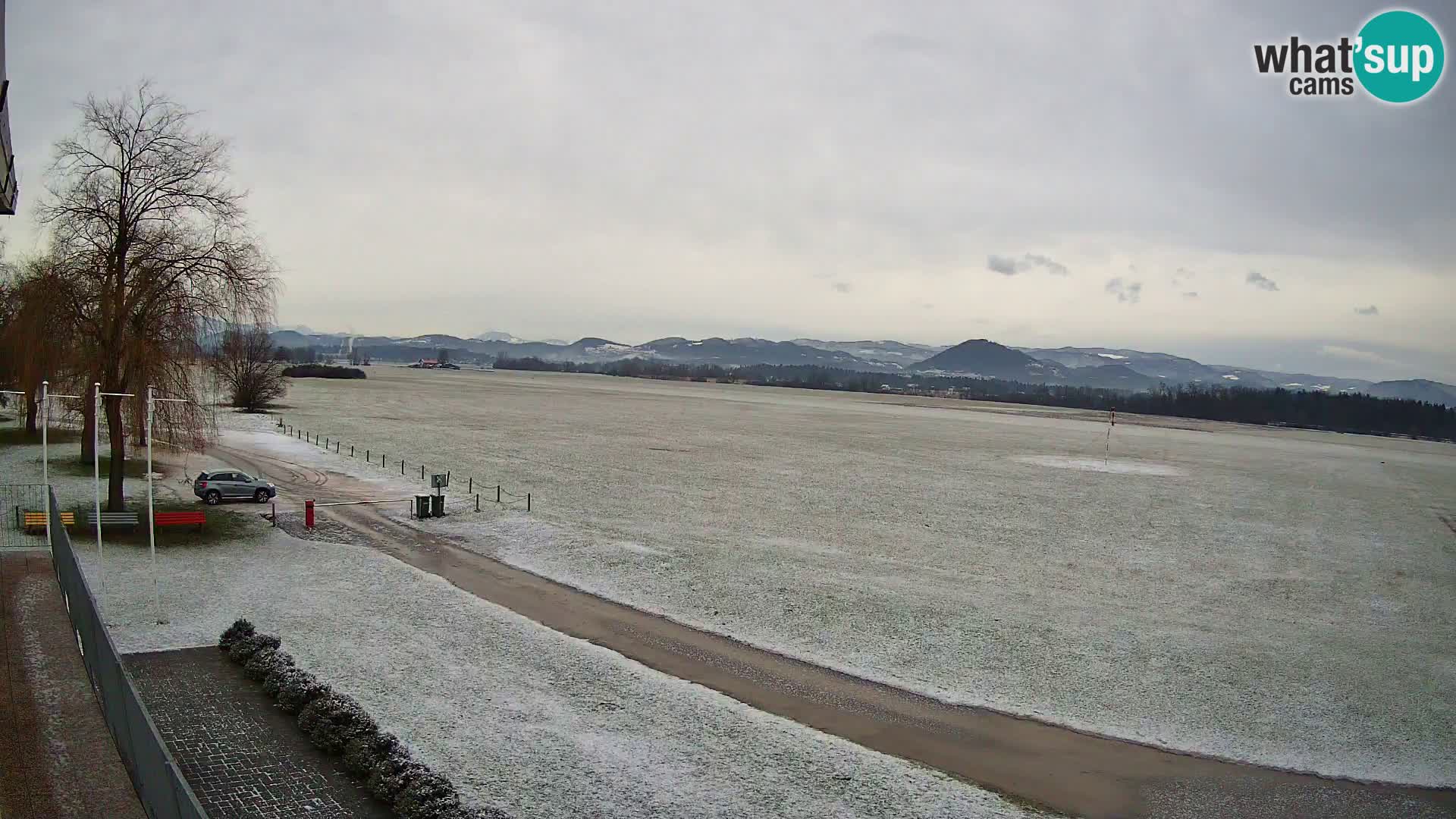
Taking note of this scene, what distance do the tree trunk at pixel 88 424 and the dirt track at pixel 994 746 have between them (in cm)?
1825

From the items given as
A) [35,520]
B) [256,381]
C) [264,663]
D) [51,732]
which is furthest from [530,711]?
[256,381]

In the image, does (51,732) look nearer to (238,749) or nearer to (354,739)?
(238,749)

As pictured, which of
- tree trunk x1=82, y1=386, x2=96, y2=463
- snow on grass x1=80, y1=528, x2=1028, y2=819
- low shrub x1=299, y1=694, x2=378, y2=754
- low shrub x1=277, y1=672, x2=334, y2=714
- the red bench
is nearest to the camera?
snow on grass x1=80, y1=528, x2=1028, y2=819

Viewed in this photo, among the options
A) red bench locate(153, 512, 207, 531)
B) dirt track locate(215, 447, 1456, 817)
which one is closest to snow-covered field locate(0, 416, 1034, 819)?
dirt track locate(215, 447, 1456, 817)

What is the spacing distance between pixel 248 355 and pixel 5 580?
68.0 m

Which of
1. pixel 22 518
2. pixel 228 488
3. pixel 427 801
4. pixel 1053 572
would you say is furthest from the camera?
pixel 228 488

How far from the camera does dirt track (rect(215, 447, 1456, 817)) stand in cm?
1427

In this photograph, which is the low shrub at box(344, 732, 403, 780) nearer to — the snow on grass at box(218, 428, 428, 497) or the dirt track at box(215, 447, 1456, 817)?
the dirt track at box(215, 447, 1456, 817)

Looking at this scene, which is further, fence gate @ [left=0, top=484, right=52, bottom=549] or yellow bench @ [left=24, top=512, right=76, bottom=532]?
yellow bench @ [left=24, top=512, right=76, bottom=532]

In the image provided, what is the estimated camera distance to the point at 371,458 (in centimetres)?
5100

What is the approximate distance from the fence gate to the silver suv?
4956 millimetres

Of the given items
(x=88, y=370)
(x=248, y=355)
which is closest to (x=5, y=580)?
(x=88, y=370)

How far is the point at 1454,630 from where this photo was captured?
82.2ft

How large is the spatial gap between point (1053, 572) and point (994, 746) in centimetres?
1533
